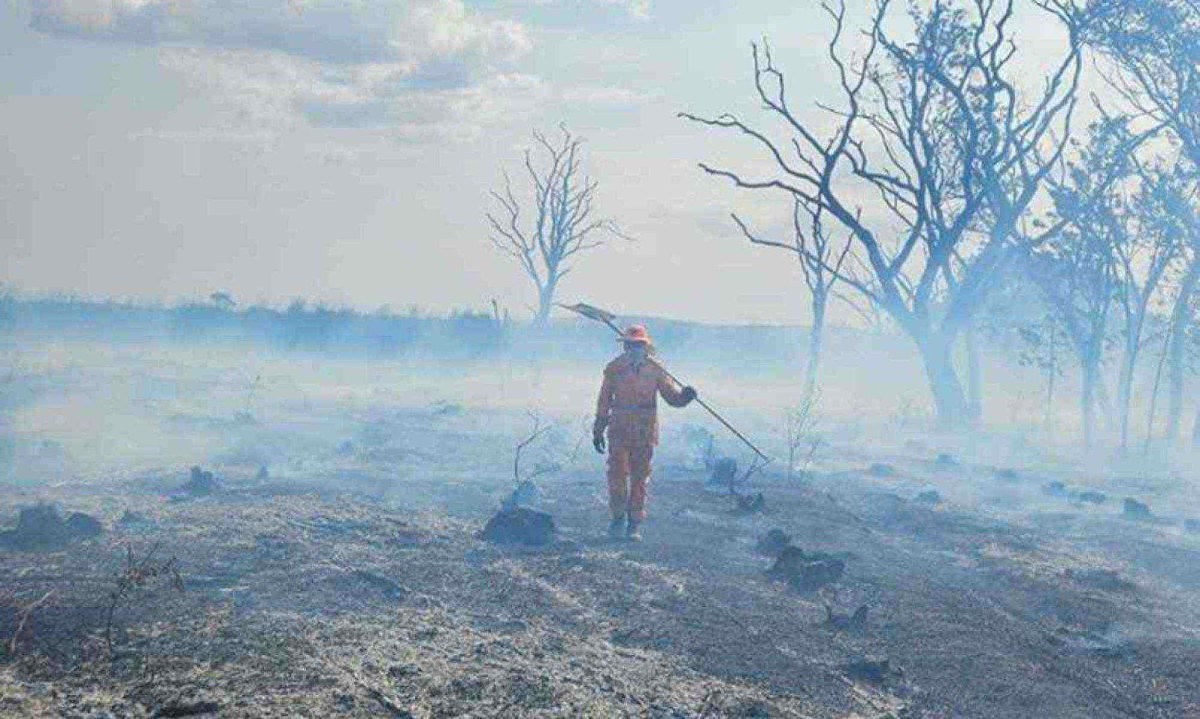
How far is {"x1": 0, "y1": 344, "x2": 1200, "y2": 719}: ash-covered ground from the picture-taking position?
6188 mm

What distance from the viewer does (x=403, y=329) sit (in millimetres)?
43938

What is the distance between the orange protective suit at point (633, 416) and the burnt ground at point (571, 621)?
61 cm

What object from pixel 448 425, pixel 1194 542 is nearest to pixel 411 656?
pixel 1194 542

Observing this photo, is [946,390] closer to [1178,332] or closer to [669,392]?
[1178,332]

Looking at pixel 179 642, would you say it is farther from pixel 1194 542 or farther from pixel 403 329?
pixel 403 329

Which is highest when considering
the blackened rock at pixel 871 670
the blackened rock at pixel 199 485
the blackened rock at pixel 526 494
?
the blackened rock at pixel 871 670

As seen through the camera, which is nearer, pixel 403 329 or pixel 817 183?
pixel 817 183

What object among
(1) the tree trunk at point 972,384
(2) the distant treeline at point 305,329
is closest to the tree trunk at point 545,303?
(2) the distant treeline at point 305,329

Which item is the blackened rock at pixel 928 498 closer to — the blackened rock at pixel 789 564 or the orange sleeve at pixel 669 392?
the orange sleeve at pixel 669 392

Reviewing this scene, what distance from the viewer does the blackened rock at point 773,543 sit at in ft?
36.0

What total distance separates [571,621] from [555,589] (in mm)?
972

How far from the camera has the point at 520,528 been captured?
10.7 meters

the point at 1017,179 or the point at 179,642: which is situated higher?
the point at 1017,179

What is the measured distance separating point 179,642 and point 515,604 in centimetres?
240
